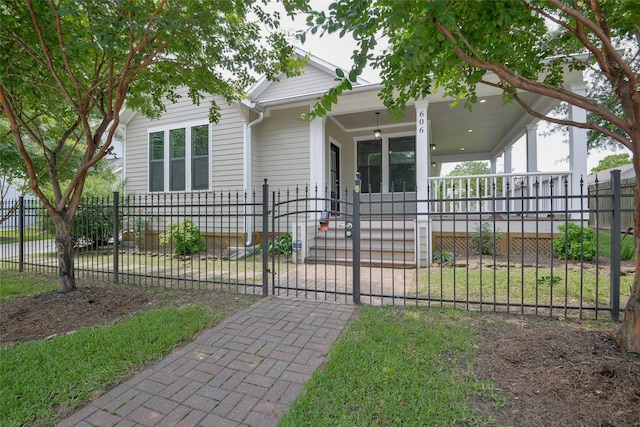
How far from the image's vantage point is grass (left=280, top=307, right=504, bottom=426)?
74.9 inches

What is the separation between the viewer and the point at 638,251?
8.00 ft

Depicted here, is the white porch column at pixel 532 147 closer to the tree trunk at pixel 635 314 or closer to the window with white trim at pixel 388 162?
the window with white trim at pixel 388 162

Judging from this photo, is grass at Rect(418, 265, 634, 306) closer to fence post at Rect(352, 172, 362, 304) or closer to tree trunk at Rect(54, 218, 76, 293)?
fence post at Rect(352, 172, 362, 304)

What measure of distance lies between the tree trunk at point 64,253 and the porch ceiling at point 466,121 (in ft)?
20.2

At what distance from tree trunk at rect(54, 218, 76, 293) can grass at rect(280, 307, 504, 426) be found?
402 centimetres

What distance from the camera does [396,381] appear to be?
2260 mm

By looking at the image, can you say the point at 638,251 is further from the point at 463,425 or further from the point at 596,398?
the point at 463,425

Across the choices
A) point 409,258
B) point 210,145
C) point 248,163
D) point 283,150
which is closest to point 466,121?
point 409,258

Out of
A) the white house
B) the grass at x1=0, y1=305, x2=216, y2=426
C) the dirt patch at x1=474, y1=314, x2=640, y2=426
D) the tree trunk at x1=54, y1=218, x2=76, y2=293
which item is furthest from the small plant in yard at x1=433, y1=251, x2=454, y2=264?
the tree trunk at x1=54, y1=218, x2=76, y2=293

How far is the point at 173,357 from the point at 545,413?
112 inches

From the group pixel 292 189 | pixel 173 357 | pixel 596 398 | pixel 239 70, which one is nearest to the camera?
pixel 596 398

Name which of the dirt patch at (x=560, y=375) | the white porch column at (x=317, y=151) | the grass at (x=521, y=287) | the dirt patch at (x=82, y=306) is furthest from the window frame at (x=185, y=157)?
the dirt patch at (x=560, y=375)

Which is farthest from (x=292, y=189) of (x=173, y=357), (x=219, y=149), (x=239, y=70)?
(x=173, y=357)

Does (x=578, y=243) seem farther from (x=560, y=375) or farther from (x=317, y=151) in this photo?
(x=317, y=151)
